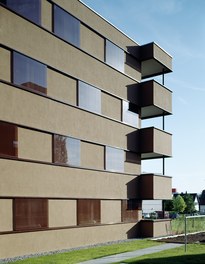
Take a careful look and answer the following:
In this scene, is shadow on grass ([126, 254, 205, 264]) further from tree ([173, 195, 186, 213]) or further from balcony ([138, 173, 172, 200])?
tree ([173, 195, 186, 213])

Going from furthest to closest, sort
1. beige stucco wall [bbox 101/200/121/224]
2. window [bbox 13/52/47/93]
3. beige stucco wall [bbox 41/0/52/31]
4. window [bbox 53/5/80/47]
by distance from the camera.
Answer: beige stucco wall [bbox 101/200/121/224] < window [bbox 53/5/80/47] < beige stucco wall [bbox 41/0/52/31] < window [bbox 13/52/47/93]

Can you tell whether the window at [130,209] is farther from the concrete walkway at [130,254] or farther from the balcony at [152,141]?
the concrete walkway at [130,254]

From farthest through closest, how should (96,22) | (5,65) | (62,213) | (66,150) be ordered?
(96,22), (66,150), (62,213), (5,65)

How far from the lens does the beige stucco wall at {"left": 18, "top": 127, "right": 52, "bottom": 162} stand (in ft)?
50.7

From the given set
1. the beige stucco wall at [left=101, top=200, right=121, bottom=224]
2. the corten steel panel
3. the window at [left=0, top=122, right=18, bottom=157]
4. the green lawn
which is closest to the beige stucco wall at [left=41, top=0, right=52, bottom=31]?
the corten steel panel

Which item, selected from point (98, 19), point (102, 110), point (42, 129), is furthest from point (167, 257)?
point (98, 19)

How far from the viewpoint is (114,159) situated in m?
21.4

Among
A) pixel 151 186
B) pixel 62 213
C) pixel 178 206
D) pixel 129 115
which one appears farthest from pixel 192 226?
pixel 178 206

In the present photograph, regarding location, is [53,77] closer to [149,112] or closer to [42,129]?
[42,129]

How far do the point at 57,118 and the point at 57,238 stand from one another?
5.37m

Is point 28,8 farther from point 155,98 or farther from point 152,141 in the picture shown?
point 152,141

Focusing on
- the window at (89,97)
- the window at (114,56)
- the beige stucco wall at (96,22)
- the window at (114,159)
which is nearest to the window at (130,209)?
the window at (114,159)

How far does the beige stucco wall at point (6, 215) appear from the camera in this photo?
14270 millimetres

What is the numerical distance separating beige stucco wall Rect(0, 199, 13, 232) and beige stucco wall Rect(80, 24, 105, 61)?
30.2 feet
